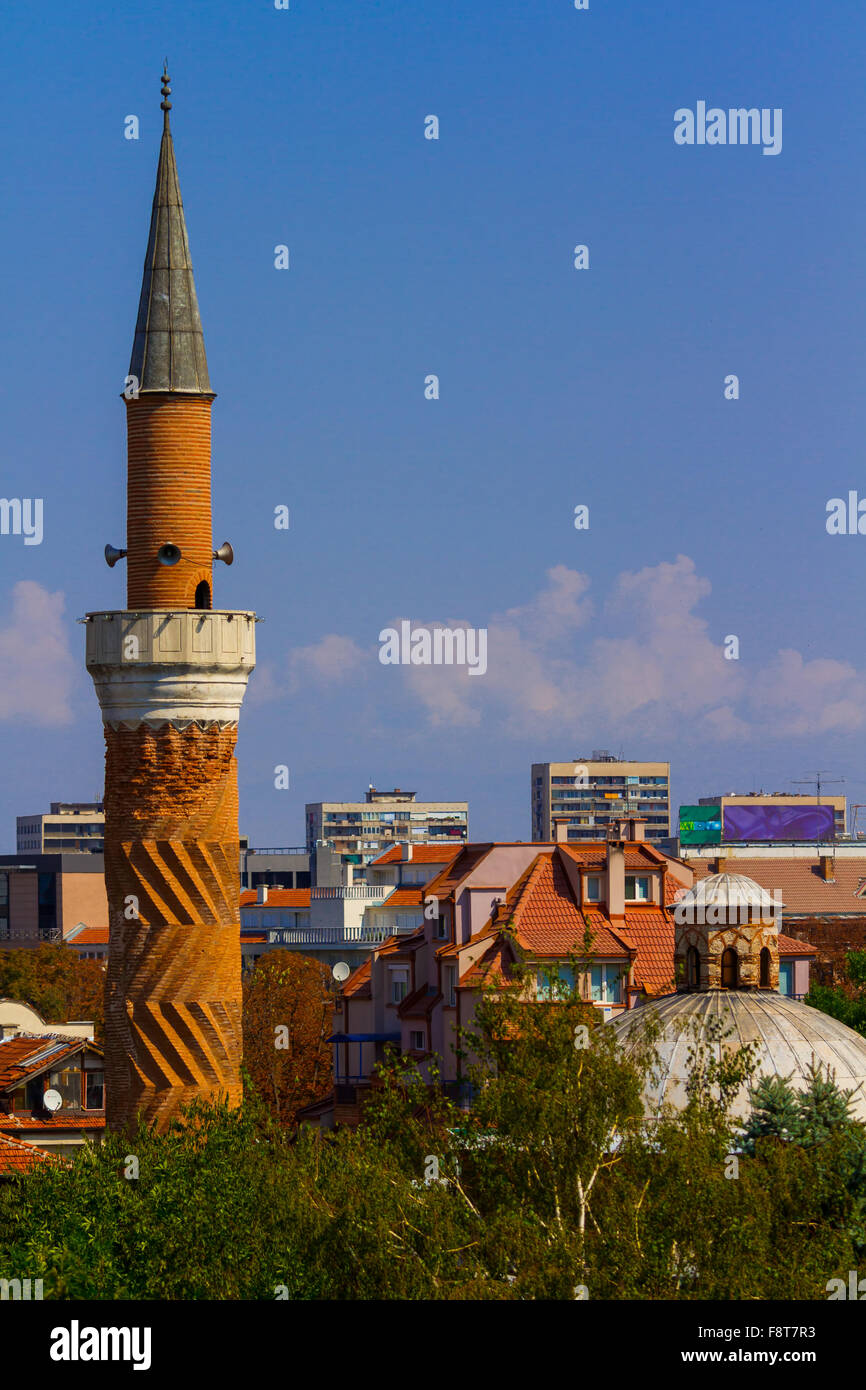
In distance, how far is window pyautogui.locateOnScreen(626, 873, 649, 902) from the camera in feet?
259

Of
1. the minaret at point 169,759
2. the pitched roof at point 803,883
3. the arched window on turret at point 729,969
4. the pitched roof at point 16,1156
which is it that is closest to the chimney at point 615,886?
the arched window on turret at point 729,969

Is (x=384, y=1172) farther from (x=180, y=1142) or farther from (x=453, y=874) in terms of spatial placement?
(x=453, y=874)

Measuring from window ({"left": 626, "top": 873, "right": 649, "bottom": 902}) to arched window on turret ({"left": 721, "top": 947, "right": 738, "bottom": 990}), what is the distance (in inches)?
652

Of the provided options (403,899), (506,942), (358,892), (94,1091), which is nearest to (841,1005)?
(506,942)

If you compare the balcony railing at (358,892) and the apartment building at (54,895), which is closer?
→ the balcony railing at (358,892)

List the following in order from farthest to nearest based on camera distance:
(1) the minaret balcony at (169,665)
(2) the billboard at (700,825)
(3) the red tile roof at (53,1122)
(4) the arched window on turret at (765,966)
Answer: (2) the billboard at (700,825), (4) the arched window on turret at (765,966), (3) the red tile roof at (53,1122), (1) the minaret balcony at (169,665)

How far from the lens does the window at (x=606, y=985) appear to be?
72062 mm

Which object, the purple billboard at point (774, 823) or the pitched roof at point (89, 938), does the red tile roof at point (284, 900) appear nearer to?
the pitched roof at point (89, 938)

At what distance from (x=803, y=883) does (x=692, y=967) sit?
106 meters

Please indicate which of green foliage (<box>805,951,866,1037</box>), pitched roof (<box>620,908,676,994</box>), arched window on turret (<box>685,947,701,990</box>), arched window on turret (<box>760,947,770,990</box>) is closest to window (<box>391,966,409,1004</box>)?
pitched roof (<box>620,908,676,994</box>)

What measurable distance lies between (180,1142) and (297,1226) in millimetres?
7610

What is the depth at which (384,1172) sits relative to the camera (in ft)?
127

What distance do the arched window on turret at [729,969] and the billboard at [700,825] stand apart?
12678 centimetres
